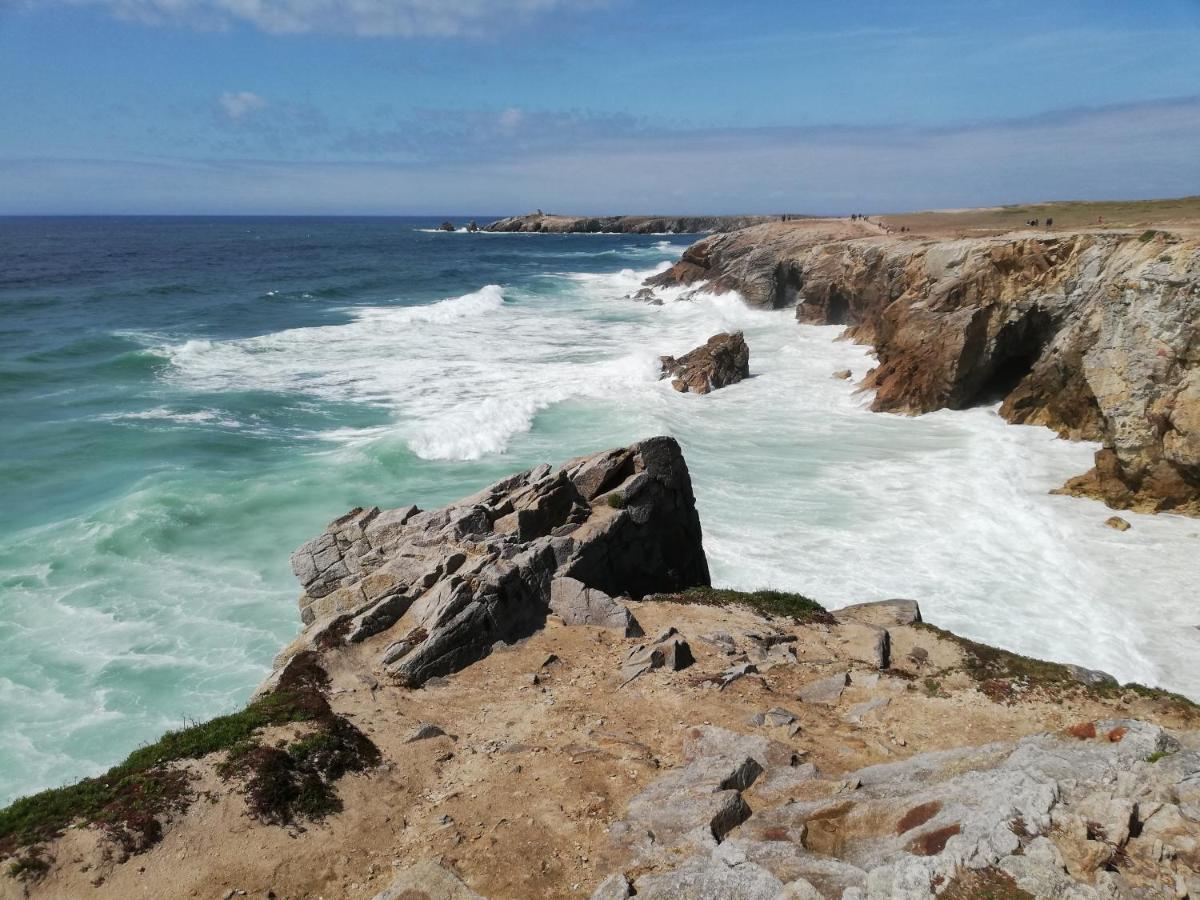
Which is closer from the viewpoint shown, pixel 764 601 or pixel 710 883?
pixel 710 883

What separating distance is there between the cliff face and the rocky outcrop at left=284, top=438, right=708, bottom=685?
593 inches

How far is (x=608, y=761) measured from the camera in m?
11.1

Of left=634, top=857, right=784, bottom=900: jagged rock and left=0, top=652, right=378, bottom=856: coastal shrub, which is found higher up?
left=634, top=857, right=784, bottom=900: jagged rock

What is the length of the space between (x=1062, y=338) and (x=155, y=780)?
33329 millimetres

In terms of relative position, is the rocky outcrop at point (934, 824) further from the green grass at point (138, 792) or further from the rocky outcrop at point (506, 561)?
the green grass at point (138, 792)

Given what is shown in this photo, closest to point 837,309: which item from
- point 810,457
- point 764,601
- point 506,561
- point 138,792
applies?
point 810,457

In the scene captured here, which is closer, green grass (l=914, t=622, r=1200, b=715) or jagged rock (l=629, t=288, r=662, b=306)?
green grass (l=914, t=622, r=1200, b=715)

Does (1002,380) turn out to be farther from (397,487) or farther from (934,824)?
(934,824)

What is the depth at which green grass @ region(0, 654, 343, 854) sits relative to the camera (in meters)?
9.37

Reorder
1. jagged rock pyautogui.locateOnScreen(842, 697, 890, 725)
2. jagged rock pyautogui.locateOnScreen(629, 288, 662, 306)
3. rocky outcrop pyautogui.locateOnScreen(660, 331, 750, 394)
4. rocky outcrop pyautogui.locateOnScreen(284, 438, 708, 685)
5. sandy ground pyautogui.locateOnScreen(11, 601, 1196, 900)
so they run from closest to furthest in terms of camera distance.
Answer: sandy ground pyautogui.locateOnScreen(11, 601, 1196, 900) → jagged rock pyautogui.locateOnScreen(842, 697, 890, 725) → rocky outcrop pyautogui.locateOnScreen(284, 438, 708, 685) → rocky outcrop pyautogui.locateOnScreen(660, 331, 750, 394) → jagged rock pyautogui.locateOnScreen(629, 288, 662, 306)

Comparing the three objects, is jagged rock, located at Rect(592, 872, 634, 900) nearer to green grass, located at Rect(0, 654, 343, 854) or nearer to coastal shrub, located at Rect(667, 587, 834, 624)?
green grass, located at Rect(0, 654, 343, 854)

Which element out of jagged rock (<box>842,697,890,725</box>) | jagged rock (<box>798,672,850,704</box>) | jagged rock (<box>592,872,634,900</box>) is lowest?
jagged rock (<box>798,672,850,704</box>)

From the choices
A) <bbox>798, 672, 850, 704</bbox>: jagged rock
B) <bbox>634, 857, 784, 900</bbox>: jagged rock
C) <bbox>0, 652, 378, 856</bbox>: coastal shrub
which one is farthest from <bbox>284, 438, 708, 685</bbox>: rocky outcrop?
<bbox>634, 857, 784, 900</bbox>: jagged rock

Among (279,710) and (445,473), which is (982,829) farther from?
(445,473)
